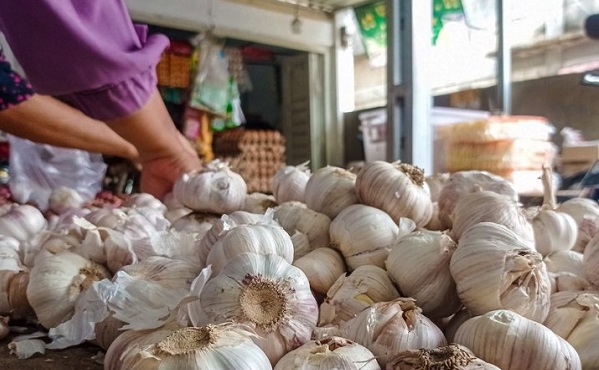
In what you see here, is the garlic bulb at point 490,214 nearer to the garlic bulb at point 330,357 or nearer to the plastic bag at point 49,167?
the garlic bulb at point 330,357

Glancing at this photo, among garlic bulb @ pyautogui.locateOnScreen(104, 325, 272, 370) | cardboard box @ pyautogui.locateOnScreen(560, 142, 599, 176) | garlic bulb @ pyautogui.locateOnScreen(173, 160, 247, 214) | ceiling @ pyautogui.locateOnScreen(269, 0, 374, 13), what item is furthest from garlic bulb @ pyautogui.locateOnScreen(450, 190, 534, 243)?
ceiling @ pyautogui.locateOnScreen(269, 0, 374, 13)

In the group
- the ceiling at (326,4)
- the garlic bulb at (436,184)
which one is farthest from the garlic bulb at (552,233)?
the ceiling at (326,4)

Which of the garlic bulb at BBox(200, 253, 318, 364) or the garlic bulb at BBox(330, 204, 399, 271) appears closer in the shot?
the garlic bulb at BBox(200, 253, 318, 364)

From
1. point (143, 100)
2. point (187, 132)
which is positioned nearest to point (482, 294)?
point (143, 100)

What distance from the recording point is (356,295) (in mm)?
696

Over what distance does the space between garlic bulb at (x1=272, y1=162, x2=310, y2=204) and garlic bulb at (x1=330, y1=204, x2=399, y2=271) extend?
29 centimetres

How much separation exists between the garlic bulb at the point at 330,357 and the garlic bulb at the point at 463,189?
0.43 m

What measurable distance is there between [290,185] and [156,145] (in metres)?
0.73

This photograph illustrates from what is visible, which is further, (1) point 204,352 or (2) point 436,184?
(2) point 436,184

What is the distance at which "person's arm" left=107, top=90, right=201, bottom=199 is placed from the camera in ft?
→ 5.57

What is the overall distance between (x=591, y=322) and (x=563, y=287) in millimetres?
161

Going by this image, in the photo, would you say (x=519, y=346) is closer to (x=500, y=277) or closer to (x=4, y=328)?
(x=500, y=277)

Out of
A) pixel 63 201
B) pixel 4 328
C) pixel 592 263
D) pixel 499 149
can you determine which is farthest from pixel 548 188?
pixel 499 149

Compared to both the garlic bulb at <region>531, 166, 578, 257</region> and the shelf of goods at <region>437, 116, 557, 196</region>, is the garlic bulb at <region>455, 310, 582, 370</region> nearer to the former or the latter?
the garlic bulb at <region>531, 166, 578, 257</region>
